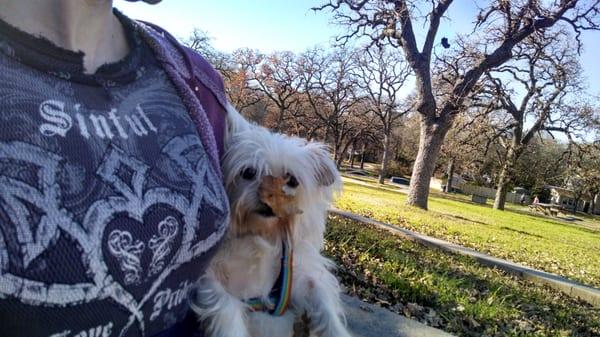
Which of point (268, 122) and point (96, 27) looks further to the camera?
point (268, 122)

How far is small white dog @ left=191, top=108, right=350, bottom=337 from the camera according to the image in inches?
67.6

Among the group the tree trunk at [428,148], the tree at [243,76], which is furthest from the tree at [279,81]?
the tree trunk at [428,148]

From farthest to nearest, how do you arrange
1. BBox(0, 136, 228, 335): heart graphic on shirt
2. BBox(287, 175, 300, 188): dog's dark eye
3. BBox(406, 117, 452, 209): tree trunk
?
BBox(406, 117, 452, 209): tree trunk
BBox(287, 175, 300, 188): dog's dark eye
BBox(0, 136, 228, 335): heart graphic on shirt

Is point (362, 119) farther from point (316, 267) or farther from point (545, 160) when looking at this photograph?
point (316, 267)

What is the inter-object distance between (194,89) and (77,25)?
1.23ft

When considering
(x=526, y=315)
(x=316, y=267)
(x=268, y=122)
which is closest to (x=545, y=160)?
(x=268, y=122)

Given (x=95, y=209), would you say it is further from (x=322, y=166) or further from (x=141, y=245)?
(x=322, y=166)

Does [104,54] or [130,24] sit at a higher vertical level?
[130,24]

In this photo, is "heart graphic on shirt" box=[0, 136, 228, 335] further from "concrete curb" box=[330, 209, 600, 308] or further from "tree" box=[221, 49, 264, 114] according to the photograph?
"tree" box=[221, 49, 264, 114]

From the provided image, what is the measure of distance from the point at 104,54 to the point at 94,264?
59 centimetres

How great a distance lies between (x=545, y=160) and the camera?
43781mm

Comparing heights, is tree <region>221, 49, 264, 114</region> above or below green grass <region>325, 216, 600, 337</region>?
above

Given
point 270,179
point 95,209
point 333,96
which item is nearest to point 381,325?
point 270,179

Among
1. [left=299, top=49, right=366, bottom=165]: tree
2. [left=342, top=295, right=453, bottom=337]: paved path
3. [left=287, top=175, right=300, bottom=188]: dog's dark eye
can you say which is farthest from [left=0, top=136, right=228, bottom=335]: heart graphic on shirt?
[left=299, top=49, right=366, bottom=165]: tree
